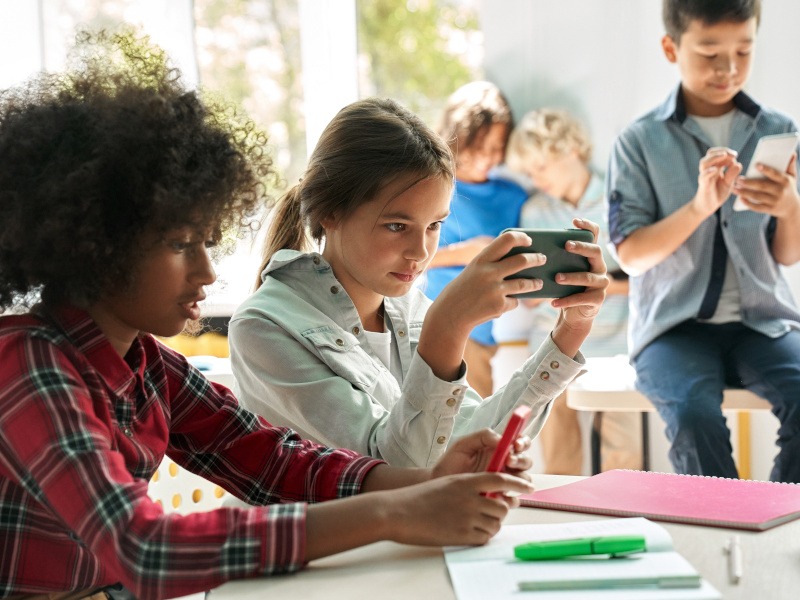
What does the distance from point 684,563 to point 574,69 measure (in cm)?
248

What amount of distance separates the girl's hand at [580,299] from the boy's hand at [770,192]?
3.23 ft

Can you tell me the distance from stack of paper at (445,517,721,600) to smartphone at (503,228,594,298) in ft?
1.22

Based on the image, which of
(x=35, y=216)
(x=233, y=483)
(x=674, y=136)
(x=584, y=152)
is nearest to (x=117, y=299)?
(x=35, y=216)

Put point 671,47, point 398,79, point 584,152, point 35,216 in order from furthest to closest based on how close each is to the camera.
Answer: point 398,79 < point 584,152 < point 671,47 < point 35,216

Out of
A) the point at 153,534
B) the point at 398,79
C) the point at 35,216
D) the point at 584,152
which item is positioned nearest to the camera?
the point at 153,534

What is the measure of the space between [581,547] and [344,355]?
22.8 inches

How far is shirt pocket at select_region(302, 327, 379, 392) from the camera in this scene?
1.25 meters

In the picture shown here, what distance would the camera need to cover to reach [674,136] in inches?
88.8

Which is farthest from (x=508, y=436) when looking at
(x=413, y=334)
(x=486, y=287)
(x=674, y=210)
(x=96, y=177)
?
(x=674, y=210)

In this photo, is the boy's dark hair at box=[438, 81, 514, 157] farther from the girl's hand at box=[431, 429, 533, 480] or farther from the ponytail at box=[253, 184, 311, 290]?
the girl's hand at box=[431, 429, 533, 480]

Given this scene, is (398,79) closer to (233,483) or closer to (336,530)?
(233,483)

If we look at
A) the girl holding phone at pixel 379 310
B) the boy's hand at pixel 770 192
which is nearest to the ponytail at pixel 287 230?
the girl holding phone at pixel 379 310

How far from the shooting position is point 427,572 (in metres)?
0.76

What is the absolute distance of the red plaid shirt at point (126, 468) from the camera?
729 millimetres
